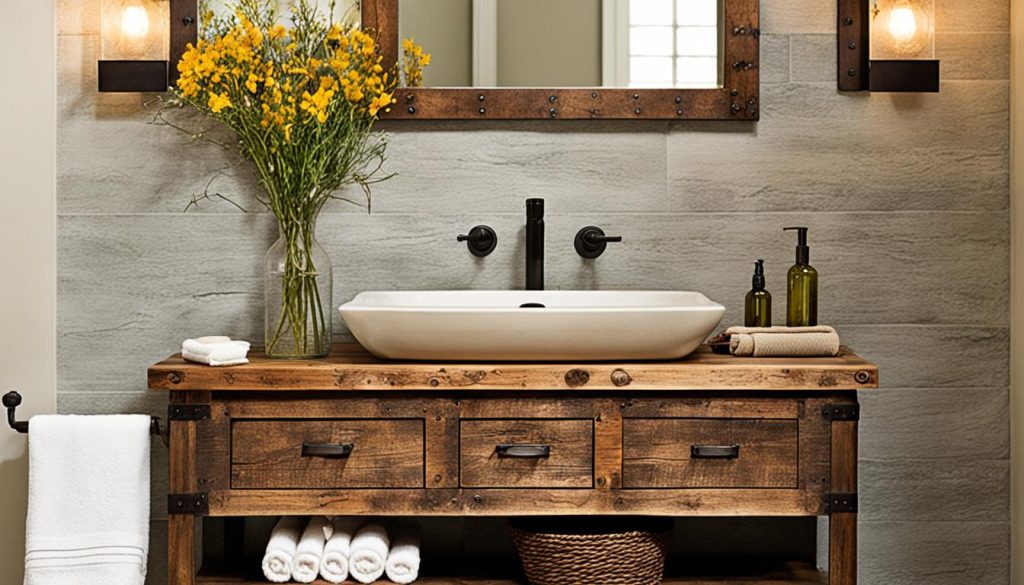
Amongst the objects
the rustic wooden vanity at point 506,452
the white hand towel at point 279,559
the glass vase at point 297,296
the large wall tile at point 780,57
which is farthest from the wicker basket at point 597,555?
the large wall tile at point 780,57

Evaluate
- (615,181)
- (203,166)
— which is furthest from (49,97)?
(615,181)

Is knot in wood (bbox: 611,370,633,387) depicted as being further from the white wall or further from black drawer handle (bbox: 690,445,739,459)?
the white wall

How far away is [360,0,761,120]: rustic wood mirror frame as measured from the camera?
2.61m

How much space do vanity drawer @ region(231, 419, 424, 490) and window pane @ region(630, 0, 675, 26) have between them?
1072 mm

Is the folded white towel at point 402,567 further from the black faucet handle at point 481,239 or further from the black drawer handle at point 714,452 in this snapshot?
the black faucet handle at point 481,239

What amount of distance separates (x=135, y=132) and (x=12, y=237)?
36 centimetres

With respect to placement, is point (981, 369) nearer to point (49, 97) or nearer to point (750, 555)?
point (750, 555)

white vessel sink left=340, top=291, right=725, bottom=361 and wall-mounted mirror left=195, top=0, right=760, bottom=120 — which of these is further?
wall-mounted mirror left=195, top=0, right=760, bottom=120

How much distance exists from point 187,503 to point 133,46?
105cm

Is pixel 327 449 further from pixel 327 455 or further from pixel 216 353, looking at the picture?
pixel 216 353

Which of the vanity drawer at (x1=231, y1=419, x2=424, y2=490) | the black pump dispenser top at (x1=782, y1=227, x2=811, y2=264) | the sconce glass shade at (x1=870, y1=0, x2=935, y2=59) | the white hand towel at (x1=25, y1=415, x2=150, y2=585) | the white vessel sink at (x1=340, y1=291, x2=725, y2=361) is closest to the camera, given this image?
the white vessel sink at (x1=340, y1=291, x2=725, y2=361)

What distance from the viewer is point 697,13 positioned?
8.65 ft

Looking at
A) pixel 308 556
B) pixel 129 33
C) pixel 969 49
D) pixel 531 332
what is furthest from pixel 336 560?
pixel 969 49

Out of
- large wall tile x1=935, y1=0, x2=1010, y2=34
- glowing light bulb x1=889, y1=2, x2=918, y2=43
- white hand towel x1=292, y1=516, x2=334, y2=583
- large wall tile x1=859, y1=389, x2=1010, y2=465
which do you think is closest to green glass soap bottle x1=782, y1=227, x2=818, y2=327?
large wall tile x1=859, y1=389, x2=1010, y2=465
